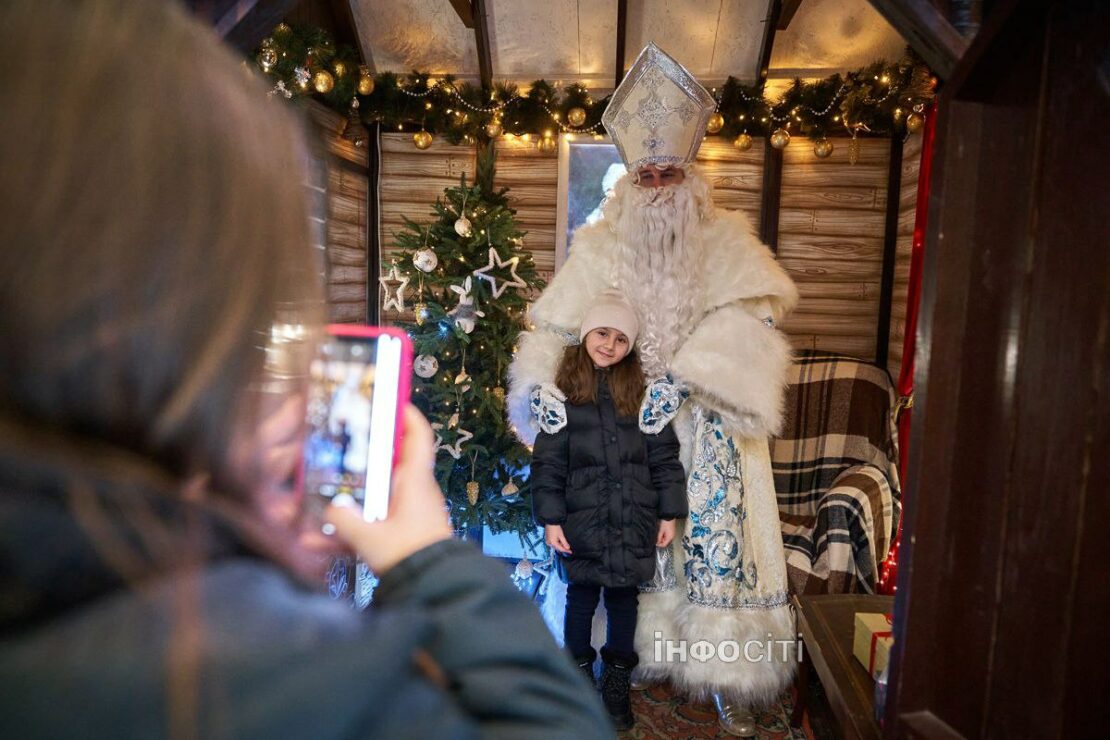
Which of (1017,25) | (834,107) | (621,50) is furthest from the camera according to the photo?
(621,50)

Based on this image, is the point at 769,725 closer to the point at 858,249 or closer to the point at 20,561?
the point at 20,561

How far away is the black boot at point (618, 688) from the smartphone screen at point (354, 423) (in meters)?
1.98

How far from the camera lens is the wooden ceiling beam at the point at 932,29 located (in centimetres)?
103

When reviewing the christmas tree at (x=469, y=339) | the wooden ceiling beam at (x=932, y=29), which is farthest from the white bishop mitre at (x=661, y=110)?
the wooden ceiling beam at (x=932, y=29)

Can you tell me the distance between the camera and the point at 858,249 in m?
4.48

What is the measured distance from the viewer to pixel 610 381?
7.88 feet

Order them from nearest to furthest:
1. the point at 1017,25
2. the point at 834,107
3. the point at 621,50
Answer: the point at 1017,25 → the point at 834,107 → the point at 621,50

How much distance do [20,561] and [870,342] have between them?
4.92 meters

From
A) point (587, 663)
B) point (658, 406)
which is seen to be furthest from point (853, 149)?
point (587, 663)

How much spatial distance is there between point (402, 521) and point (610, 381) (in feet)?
6.00

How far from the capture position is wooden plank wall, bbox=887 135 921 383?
4008mm

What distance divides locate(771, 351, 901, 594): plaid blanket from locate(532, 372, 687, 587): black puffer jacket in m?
0.85

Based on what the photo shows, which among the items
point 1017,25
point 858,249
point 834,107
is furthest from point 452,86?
point 1017,25

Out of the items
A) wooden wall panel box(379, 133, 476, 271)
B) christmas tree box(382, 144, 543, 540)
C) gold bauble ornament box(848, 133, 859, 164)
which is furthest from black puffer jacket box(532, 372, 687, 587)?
wooden wall panel box(379, 133, 476, 271)
